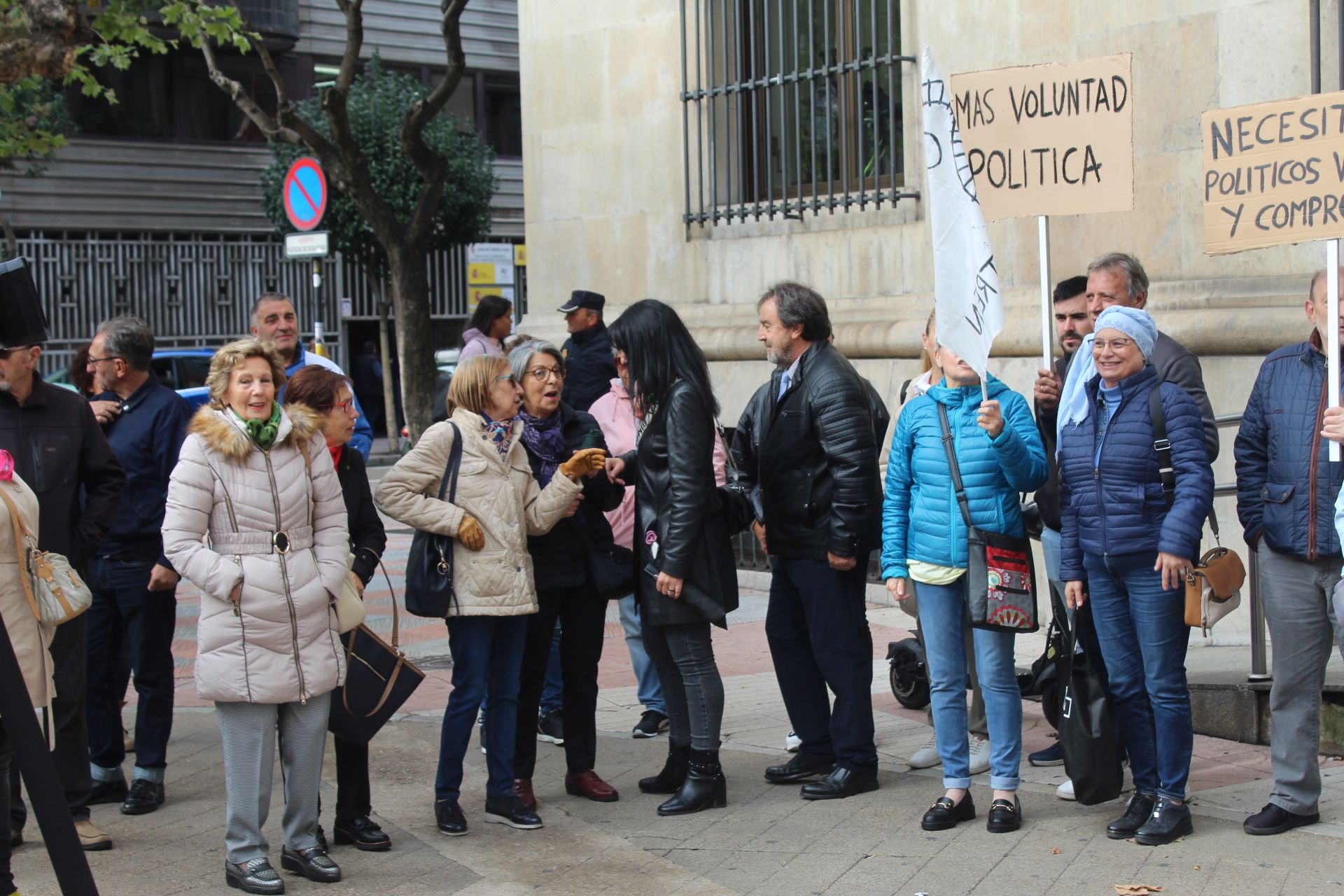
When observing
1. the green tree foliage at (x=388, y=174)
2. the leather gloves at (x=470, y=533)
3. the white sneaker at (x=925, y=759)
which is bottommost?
the white sneaker at (x=925, y=759)

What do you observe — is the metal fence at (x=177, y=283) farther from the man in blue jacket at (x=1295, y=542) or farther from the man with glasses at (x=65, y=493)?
the man in blue jacket at (x=1295, y=542)

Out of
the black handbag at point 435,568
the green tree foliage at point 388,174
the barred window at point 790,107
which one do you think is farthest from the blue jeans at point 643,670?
the green tree foliage at point 388,174

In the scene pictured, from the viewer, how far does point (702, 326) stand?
38.6 ft

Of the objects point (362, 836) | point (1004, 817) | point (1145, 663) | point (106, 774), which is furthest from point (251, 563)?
point (1145, 663)

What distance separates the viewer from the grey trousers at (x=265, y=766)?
5172mm

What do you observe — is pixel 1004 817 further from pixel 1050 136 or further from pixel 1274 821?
pixel 1050 136

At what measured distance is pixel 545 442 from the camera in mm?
6062

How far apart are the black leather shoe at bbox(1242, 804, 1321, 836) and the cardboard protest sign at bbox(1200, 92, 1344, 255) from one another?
6.45 ft

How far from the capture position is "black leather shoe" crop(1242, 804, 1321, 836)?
5305 millimetres

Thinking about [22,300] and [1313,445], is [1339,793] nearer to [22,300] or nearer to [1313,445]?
[1313,445]

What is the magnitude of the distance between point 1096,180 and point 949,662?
2.02 meters

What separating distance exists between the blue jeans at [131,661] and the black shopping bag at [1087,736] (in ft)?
11.2

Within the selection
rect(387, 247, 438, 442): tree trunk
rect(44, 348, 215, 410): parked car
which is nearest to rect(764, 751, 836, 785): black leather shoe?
rect(387, 247, 438, 442): tree trunk

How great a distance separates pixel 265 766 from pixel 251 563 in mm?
688
